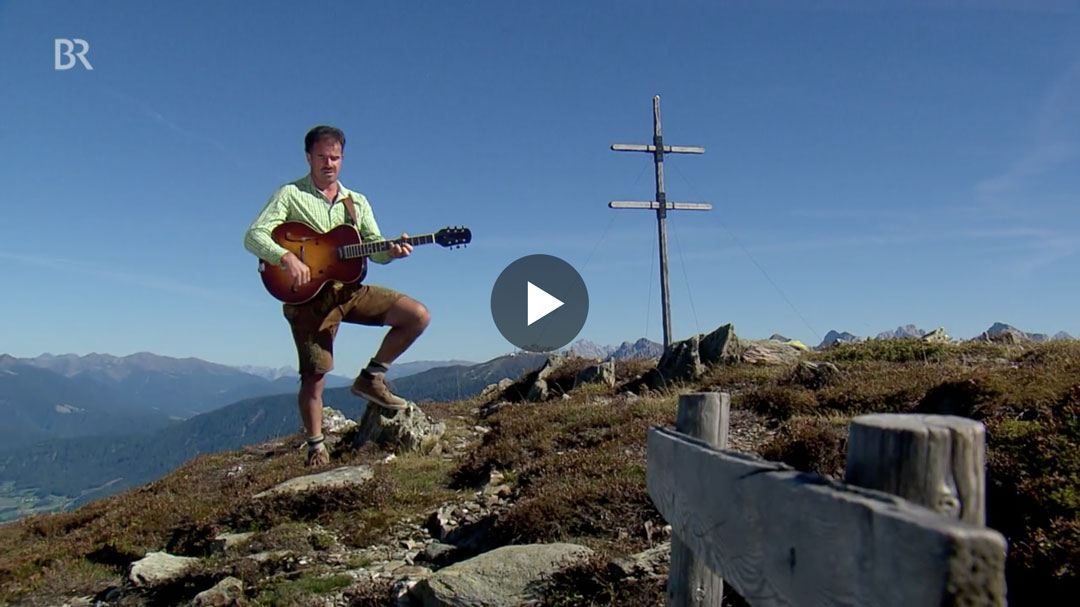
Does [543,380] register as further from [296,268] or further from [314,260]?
[296,268]

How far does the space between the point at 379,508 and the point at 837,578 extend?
25.7ft

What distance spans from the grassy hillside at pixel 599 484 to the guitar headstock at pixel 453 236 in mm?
3144

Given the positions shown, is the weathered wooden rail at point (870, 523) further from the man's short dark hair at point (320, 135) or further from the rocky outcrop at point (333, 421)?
the rocky outcrop at point (333, 421)

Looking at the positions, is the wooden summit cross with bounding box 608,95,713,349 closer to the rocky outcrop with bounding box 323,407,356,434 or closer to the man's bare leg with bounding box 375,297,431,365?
the rocky outcrop with bounding box 323,407,356,434

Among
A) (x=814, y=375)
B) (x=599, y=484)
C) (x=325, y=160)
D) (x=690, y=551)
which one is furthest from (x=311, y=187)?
(x=814, y=375)

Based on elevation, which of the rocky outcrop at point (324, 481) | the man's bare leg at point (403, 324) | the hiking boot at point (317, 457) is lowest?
the rocky outcrop at point (324, 481)

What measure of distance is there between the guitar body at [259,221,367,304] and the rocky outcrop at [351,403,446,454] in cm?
491

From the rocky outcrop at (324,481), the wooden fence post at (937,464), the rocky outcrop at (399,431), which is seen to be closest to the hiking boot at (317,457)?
the rocky outcrop at (324,481)

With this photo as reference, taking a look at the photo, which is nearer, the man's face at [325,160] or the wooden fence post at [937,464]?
the wooden fence post at [937,464]

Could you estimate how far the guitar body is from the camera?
8.02 m

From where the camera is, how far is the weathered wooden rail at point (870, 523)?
55.5 inches

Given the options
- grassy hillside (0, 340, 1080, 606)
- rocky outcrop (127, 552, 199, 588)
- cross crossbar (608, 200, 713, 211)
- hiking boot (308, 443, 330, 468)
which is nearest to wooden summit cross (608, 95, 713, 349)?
cross crossbar (608, 200, 713, 211)

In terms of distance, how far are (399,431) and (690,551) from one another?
9.79m

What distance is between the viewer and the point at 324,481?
10.1 metres
